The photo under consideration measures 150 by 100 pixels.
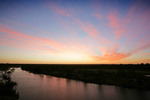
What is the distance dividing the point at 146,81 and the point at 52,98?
24445mm

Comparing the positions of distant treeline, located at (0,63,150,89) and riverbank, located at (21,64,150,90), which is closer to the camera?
riverbank, located at (21,64,150,90)

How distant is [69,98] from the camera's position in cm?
1964

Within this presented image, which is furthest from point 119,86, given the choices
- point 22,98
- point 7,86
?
point 7,86

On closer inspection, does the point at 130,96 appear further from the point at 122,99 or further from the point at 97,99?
the point at 97,99

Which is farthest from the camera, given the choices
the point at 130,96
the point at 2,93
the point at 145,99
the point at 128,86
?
the point at 128,86

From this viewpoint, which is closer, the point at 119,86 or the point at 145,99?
the point at 145,99

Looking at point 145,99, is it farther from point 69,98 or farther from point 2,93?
point 2,93

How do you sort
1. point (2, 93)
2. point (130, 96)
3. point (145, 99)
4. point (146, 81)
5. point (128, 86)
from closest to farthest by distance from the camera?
point (2, 93) < point (145, 99) < point (130, 96) < point (128, 86) < point (146, 81)

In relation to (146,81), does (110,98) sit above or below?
below

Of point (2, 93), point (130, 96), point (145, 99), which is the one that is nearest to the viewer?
point (2, 93)

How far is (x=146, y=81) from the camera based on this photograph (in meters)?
28.2

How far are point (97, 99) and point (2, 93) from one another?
606 inches

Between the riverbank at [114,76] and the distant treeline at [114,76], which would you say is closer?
the riverbank at [114,76]

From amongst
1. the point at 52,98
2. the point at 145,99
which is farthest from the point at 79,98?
the point at 145,99
